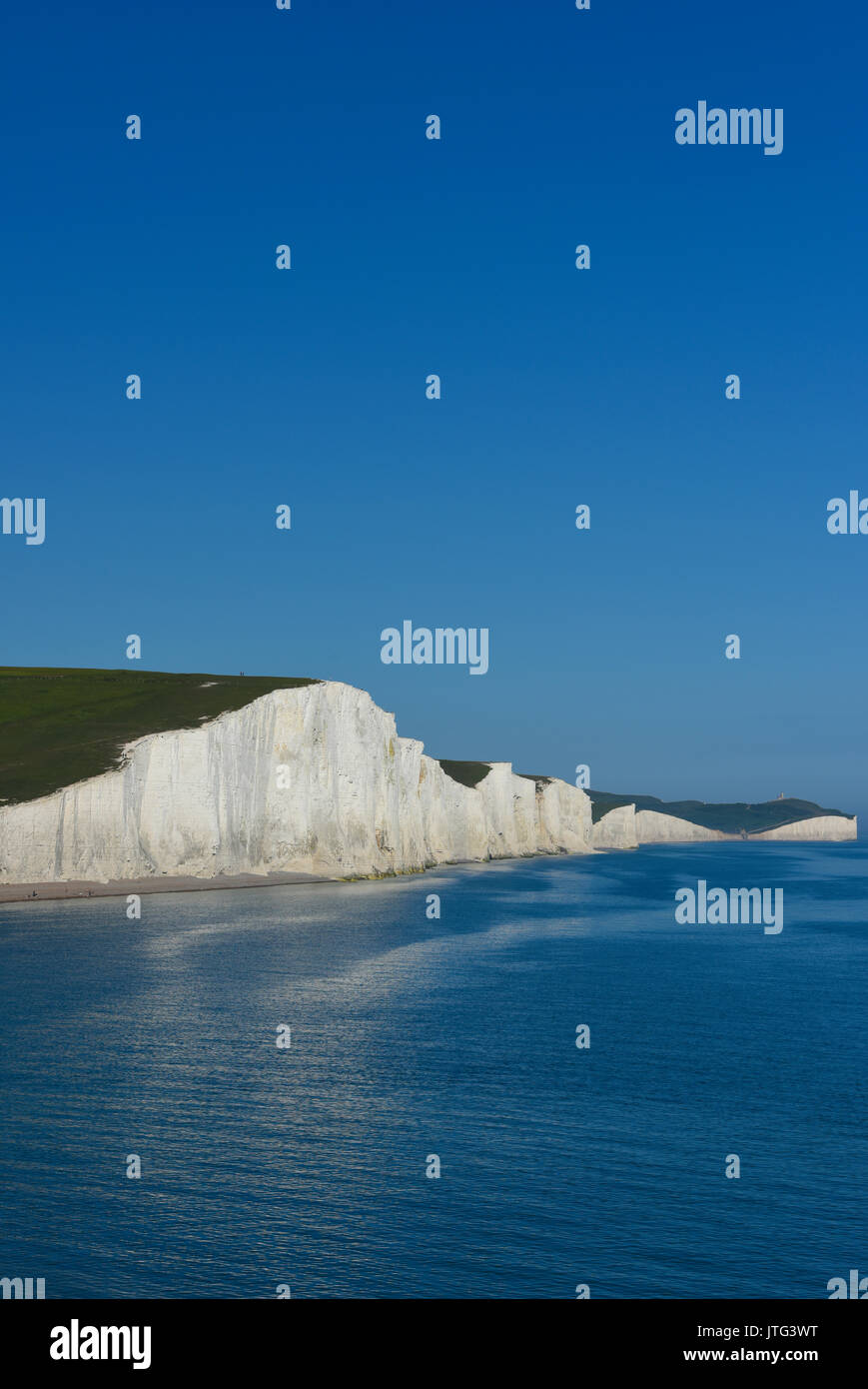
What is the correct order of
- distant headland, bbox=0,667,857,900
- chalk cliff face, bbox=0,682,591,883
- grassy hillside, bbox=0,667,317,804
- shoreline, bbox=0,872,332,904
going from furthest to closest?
grassy hillside, bbox=0,667,317,804 < distant headland, bbox=0,667,857,900 < chalk cliff face, bbox=0,682,591,883 < shoreline, bbox=0,872,332,904

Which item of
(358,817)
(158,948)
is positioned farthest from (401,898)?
(158,948)

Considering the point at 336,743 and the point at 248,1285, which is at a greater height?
the point at 336,743

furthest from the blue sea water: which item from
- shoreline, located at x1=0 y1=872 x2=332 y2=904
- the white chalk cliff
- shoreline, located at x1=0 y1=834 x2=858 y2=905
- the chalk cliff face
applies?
the chalk cliff face

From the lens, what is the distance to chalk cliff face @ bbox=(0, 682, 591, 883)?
301 feet

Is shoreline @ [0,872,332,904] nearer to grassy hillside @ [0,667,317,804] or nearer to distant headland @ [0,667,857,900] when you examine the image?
distant headland @ [0,667,857,900]

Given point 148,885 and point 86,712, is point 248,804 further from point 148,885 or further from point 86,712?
point 86,712

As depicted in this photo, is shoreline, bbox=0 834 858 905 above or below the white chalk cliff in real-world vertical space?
below

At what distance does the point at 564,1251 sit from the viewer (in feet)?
77.6

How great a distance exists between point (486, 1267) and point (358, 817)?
3731 inches

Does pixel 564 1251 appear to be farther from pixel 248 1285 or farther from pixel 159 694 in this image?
pixel 159 694

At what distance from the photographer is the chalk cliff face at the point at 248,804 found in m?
91.9

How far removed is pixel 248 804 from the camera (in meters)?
106

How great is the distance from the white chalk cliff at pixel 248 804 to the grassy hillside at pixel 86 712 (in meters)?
2.33

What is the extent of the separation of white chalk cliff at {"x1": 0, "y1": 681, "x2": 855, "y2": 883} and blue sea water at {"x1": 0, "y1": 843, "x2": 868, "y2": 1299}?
23.2 m
